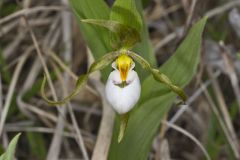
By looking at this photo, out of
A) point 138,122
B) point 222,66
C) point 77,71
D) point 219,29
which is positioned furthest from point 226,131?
point 77,71

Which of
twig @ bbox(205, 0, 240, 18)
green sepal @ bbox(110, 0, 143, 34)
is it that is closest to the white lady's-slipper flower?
green sepal @ bbox(110, 0, 143, 34)

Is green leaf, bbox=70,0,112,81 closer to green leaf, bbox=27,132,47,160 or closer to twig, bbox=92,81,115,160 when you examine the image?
twig, bbox=92,81,115,160

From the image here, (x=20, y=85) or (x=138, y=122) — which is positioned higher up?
(x=20, y=85)

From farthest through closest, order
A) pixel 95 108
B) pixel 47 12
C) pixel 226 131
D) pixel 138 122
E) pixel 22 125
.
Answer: pixel 47 12 < pixel 95 108 < pixel 22 125 < pixel 226 131 < pixel 138 122

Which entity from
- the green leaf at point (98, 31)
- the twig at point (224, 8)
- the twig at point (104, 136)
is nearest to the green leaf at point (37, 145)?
the twig at point (104, 136)

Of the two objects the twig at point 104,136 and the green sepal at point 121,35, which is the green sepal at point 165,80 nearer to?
the green sepal at point 121,35

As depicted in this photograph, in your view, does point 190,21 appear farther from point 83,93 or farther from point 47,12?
point 47,12

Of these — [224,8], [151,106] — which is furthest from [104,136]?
[224,8]
